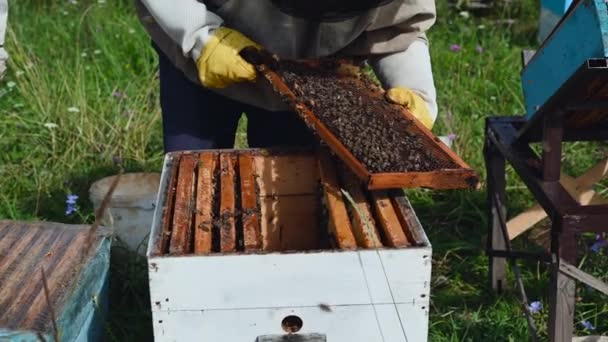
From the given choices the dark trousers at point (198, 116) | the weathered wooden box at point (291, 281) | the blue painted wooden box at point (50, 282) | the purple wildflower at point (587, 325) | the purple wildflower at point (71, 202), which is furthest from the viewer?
the purple wildflower at point (71, 202)

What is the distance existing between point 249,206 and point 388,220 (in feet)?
1.28

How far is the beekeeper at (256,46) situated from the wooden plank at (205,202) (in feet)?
0.81

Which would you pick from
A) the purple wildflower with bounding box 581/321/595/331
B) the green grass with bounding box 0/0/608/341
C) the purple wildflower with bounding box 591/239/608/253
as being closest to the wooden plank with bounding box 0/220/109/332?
the green grass with bounding box 0/0/608/341

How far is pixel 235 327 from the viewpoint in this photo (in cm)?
180

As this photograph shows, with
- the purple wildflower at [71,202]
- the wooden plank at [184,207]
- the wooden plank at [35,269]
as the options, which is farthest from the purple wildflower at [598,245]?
the purple wildflower at [71,202]

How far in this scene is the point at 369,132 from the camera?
2.12 metres

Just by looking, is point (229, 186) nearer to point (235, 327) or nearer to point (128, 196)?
point (235, 327)

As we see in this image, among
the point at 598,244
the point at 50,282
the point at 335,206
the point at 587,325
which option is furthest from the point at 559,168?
the point at 50,282

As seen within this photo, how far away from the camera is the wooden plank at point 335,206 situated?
1873 millimetres

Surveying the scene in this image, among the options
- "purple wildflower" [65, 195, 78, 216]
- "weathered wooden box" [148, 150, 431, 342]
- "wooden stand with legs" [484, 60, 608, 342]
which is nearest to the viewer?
"weathered wooden box" [148, 150, 431, 342]

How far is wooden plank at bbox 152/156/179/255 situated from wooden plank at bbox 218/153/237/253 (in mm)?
119

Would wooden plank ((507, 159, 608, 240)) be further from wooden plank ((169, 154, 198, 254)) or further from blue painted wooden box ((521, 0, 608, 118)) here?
wooden plank ((169, 154, 198, 254))

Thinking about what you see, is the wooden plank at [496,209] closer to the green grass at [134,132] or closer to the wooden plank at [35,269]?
the green grass at [134,132]

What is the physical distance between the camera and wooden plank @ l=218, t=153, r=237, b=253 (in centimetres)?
190
